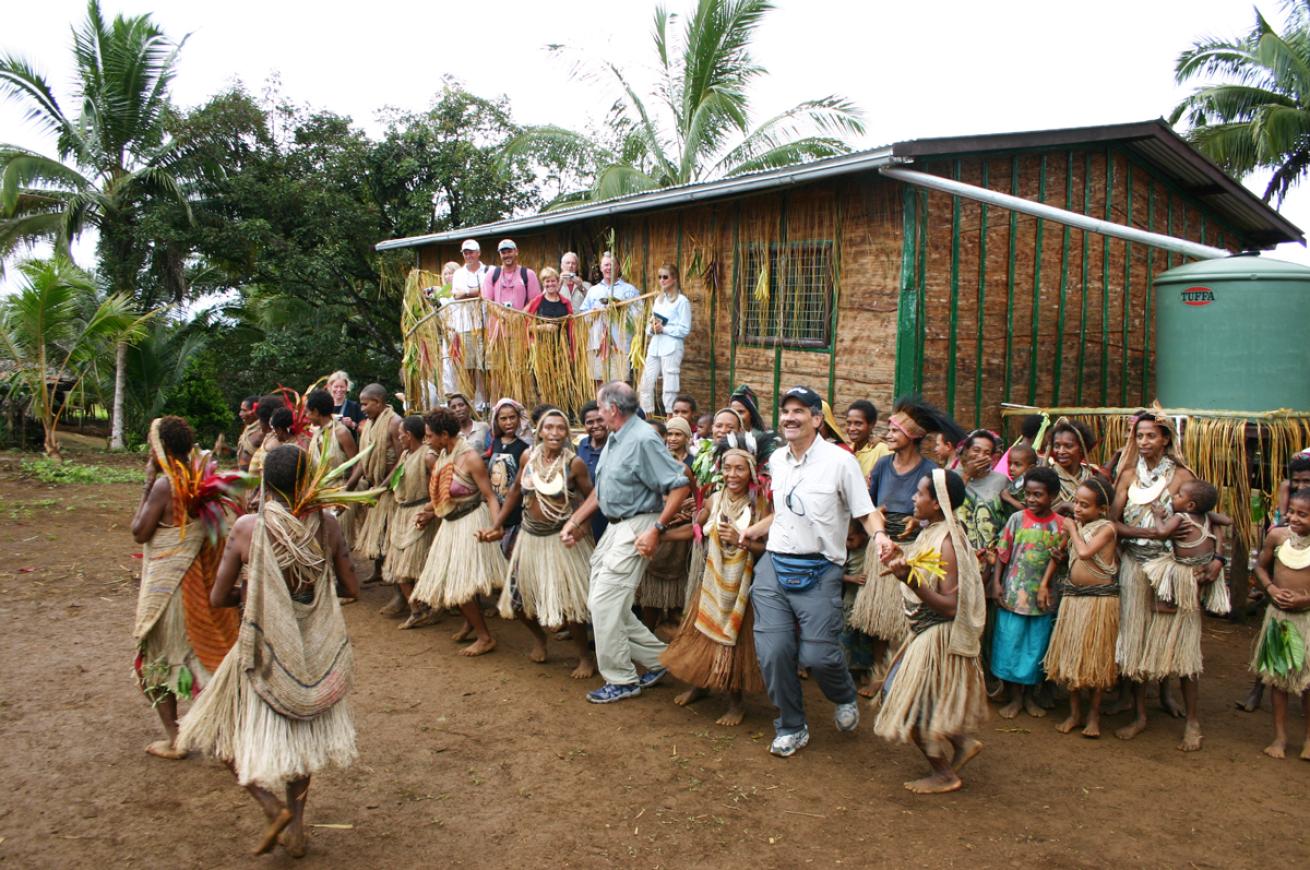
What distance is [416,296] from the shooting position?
10992 mm

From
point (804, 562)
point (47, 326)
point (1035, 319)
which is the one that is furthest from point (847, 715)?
point (47, 326)

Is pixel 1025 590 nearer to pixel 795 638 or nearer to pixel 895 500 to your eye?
pixel 895 500

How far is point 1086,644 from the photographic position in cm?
551

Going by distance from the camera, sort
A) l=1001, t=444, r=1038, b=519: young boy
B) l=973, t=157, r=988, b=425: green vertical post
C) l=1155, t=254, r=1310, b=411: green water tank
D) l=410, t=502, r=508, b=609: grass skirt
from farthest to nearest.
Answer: l=973, t=157, r=988, b=425: green vertical post, l=1155, t=254, r=1310, b=411: green water tank, l=410, t=502, r=508, b=609: grass skirt, l=1001, t=444, r=1038, b=519: young boy

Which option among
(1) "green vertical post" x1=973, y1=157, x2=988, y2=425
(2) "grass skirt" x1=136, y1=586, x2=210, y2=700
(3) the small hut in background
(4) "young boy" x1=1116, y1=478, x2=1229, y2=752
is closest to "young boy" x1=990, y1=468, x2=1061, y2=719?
(4) "young boy" x1=1116, y1=478, x2=1229, y2=752

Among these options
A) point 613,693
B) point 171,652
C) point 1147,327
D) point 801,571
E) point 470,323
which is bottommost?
point 613,693

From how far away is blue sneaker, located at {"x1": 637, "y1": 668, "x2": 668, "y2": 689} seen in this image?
622 centimetres

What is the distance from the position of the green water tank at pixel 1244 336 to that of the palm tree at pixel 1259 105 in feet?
45.6

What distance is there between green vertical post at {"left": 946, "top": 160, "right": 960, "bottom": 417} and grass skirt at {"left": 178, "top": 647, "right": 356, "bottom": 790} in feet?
18.9

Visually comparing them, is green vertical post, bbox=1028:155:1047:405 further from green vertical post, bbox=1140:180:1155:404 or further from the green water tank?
green vertical post, bbox=1140:180:1155:404

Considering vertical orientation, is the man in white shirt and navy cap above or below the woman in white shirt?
below

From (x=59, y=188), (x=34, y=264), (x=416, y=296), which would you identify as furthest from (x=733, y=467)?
(x=59, y=188)

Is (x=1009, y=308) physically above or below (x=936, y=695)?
above

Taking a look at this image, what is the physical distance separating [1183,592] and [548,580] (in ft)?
12.0
